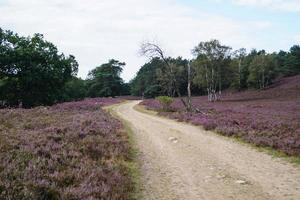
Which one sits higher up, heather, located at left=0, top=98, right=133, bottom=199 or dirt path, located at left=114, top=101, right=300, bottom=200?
heather, located at left=0, top=98, right=133, bottom=199

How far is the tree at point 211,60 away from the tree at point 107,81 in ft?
162

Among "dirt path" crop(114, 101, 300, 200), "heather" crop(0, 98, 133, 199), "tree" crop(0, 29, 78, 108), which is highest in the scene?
"tree" crop(0, 29, 78, 108)

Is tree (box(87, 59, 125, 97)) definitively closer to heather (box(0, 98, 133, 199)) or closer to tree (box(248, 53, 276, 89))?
tree (box(248, 53, 276, 89))

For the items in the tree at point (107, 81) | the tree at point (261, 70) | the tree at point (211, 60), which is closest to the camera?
the tree at point (211, 60)

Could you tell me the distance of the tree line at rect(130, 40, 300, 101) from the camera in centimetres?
7381

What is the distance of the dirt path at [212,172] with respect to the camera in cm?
967

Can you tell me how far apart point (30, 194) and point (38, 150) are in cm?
494

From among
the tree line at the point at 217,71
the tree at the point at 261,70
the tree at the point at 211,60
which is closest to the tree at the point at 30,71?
the tree line at the point at 217,71

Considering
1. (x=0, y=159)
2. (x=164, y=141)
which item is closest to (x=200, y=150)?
(x=164, y=141)

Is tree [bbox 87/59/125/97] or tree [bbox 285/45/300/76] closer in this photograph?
tree [bbox 285/45/300/76]

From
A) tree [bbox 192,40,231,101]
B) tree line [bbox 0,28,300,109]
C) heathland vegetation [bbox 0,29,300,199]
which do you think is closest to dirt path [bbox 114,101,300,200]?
heathland vegetation [bbox 0,29,300,199]

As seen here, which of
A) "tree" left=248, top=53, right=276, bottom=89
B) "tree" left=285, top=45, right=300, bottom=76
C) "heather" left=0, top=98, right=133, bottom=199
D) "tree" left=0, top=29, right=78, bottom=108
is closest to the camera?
"heather" left=0, top=98, right=133, bottom=199

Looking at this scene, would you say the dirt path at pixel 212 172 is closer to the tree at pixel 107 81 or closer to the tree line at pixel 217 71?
the tree line at pixel 217 71

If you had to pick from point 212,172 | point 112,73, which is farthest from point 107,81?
point 212,172
